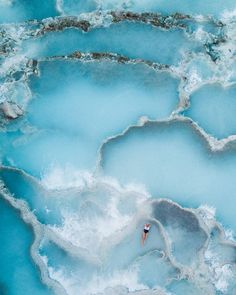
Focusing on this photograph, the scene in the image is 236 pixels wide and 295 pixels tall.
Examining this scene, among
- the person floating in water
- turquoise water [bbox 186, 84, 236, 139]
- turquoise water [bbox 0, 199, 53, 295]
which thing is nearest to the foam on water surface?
turquoise water [bbox 186, 84, 236, 139]

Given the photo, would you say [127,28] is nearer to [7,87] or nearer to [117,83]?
[117,83]

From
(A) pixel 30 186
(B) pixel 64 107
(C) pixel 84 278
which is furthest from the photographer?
(B) pixel 64 107

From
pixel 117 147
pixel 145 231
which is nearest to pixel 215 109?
pixel 117 147

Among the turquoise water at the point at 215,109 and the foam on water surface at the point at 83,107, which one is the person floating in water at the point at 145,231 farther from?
the turquoise water at the point at 215,109

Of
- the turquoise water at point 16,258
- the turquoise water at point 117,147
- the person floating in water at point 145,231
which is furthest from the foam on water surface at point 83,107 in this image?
the person floating in water at point 145,231

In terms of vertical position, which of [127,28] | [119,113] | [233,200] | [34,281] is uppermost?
[127,28]

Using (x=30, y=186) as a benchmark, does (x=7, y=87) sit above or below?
above

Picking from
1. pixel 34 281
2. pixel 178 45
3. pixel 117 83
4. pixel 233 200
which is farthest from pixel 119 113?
pixel 34 281

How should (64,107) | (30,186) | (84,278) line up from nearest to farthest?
1. (84,278)
2. (30,186)
3. (64,107)

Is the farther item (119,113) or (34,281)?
(119,113)
